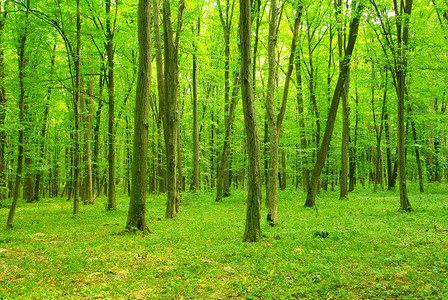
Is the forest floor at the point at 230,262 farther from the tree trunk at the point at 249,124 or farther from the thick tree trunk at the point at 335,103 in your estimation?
the thick tree trunk at the point at 335,103

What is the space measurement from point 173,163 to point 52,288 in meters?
6.67

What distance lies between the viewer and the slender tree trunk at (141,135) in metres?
7.87

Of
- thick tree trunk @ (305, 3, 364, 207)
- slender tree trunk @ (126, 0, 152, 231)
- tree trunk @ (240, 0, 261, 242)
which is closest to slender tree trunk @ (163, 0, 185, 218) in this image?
slender tree trunk @ (126, 0, 152, 231)

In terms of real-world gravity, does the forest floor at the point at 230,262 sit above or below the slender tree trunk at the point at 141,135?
below

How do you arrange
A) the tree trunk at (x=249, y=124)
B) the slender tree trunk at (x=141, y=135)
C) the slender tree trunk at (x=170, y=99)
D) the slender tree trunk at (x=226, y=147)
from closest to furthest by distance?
the tree trunk at (x=249, y=124) < the slender tree trunk at (x=141, y=135) < the slender tree trunk at (x=170, y=99) < the slender tree trunk at (x=226, y=147)

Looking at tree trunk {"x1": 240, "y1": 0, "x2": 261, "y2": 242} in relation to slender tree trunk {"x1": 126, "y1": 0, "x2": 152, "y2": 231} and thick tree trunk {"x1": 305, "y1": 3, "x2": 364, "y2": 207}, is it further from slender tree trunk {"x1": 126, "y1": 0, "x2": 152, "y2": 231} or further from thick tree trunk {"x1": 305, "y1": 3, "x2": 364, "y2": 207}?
thick tree trunk {"x1": 305, "y1": 3, "x2": 364, "y2": 207}

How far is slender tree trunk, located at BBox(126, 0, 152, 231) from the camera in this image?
7.87 meters

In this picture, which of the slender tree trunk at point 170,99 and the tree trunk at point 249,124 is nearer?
the tree trunk at point 249,124

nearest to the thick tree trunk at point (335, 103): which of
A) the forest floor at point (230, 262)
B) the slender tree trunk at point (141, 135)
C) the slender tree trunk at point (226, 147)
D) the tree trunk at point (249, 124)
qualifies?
the forest floor at point (230, 262)

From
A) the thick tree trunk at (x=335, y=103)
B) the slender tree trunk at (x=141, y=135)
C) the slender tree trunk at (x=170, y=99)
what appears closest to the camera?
the slender tree trunk at (x=141, y=135)

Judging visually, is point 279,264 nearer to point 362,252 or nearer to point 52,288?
point 362,252

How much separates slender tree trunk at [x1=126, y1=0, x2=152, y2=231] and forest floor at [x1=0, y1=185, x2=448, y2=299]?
2.02ft

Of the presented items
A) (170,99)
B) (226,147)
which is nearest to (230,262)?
(170,99)

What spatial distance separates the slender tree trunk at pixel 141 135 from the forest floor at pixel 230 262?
62 centimetres
